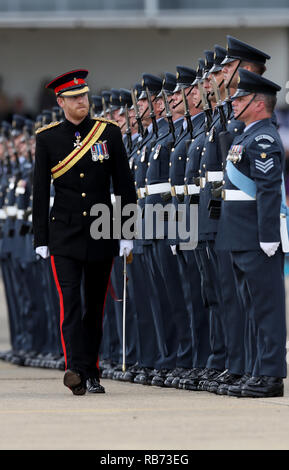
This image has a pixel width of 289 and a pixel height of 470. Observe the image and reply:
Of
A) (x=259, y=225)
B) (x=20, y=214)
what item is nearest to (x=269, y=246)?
(x=259, y=225)

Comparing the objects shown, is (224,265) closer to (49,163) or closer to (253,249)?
(253,249)

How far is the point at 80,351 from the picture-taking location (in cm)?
931

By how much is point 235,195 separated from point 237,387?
3.70ft

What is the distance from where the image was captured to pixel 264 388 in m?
8.94

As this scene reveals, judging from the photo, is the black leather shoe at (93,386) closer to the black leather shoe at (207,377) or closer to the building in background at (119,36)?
the black leather shoe at (207,377)

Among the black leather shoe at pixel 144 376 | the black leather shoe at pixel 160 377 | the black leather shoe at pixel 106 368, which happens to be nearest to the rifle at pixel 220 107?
the black leather shoe at pixel 160 377

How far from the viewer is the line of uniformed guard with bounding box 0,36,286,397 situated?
8.97 metres

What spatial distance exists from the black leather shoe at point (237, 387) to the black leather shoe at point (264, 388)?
0.07 meters

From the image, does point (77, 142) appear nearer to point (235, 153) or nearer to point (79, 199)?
point (79, 199)

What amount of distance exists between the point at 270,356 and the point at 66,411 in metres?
1.33

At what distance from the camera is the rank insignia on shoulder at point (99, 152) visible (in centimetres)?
950

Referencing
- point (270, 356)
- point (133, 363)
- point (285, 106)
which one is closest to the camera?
point (270, 356)

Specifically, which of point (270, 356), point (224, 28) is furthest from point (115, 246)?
point (224, 28)

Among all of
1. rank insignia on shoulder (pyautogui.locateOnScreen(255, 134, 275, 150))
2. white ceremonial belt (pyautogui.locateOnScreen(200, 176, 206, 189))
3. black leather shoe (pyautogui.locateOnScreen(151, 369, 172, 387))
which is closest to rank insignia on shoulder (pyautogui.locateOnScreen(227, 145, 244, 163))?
rank insignia on shoulder (pyautogui.locateOnScreen(255, 134, 275, 150))
